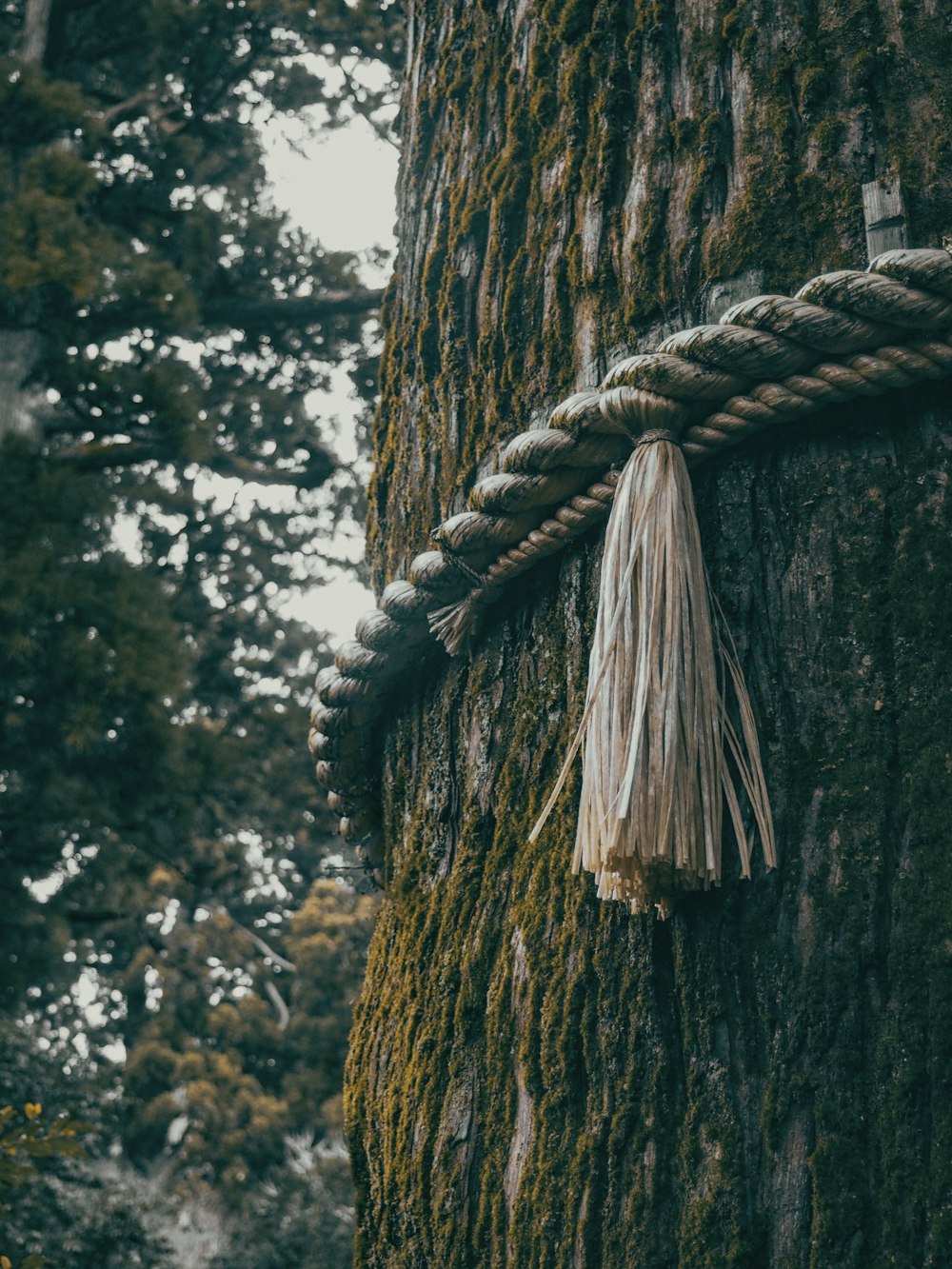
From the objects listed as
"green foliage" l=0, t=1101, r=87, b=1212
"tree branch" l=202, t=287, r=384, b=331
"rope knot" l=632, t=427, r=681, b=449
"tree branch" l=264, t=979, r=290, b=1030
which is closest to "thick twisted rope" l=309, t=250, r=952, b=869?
"rope knot" l=632, t=427, r=681, b=449

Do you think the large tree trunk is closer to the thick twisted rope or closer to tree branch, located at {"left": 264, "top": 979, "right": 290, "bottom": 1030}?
the thick twisted rope

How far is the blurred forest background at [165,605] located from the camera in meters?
5.80

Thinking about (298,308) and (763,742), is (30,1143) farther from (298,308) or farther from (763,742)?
(298,308)

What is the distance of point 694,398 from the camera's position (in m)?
1.07

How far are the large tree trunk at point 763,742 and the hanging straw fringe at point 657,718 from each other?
3 cm

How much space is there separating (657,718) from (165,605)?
5541 millimetres

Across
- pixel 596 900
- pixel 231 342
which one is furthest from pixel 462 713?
pixel 231 342

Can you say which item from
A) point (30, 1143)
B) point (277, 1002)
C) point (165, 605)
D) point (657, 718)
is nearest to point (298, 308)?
point (165, 605)

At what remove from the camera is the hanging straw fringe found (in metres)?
0.96

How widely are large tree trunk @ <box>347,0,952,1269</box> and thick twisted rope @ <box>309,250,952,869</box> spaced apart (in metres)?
0.04

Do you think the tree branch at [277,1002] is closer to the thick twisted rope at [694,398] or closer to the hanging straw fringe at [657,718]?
the thick twisted rope at [694,398]

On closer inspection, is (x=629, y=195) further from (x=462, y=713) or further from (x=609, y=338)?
(x=462, y=713)

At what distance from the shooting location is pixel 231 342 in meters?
8.00

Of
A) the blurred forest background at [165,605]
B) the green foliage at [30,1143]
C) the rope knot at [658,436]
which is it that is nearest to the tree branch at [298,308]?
the blurred forest background at [165,605]
